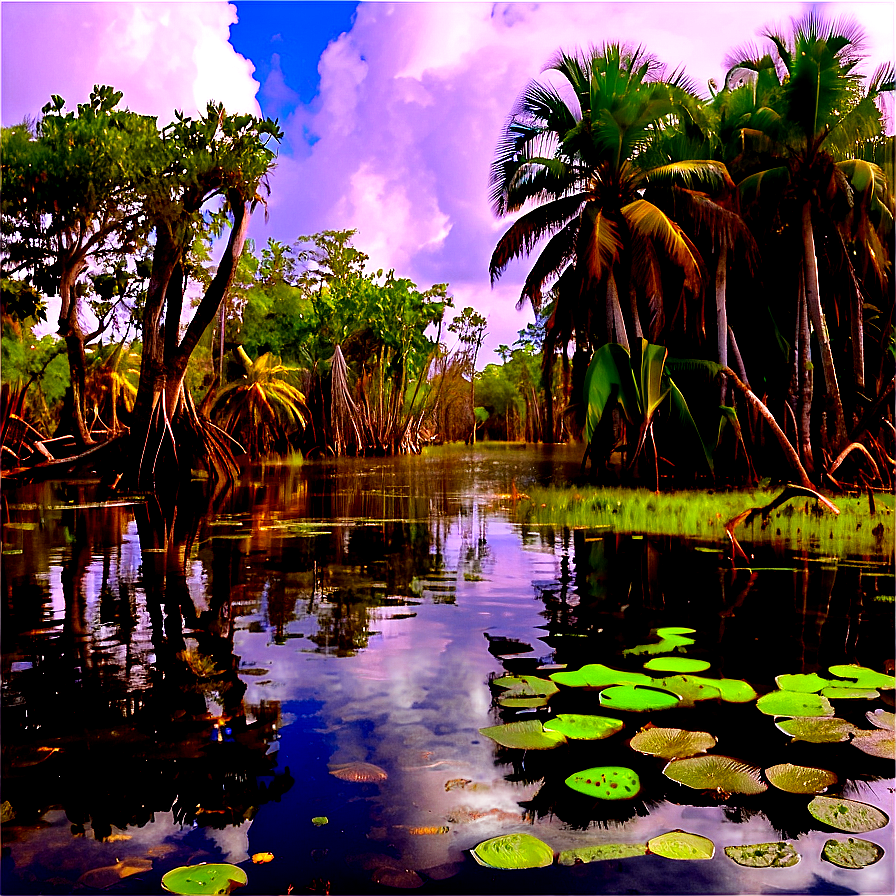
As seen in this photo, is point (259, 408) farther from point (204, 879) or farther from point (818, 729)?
point (204, 879)

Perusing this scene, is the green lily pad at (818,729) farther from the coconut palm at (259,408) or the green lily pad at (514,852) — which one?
the coconut palm at (259,408)

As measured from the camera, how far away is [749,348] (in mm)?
20781

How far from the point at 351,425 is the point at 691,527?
26.1 meters

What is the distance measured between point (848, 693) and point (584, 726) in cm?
147

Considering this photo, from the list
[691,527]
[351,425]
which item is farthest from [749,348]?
[351,425]

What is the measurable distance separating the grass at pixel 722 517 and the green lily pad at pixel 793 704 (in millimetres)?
5062

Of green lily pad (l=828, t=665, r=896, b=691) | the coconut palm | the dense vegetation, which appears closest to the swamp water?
green lily pad (l=828, t=665, r=896, b=691)

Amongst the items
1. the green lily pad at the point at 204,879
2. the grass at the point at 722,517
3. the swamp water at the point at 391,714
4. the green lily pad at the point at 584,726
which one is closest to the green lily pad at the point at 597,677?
the swamp water at the point at 391,714

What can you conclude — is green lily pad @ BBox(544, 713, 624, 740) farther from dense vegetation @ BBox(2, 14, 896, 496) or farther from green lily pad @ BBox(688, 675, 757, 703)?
dense vegetation @ BBox(2, 14, 896, 496)

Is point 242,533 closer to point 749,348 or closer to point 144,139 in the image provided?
point 144,139

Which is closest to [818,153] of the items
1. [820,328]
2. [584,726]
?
[820,328]

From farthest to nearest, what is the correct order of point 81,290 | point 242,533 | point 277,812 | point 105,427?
point 105,427
point 81,290
point 242,533
point 277,812

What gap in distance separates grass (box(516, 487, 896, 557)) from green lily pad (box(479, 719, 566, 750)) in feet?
20.0

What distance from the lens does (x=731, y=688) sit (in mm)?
4148
